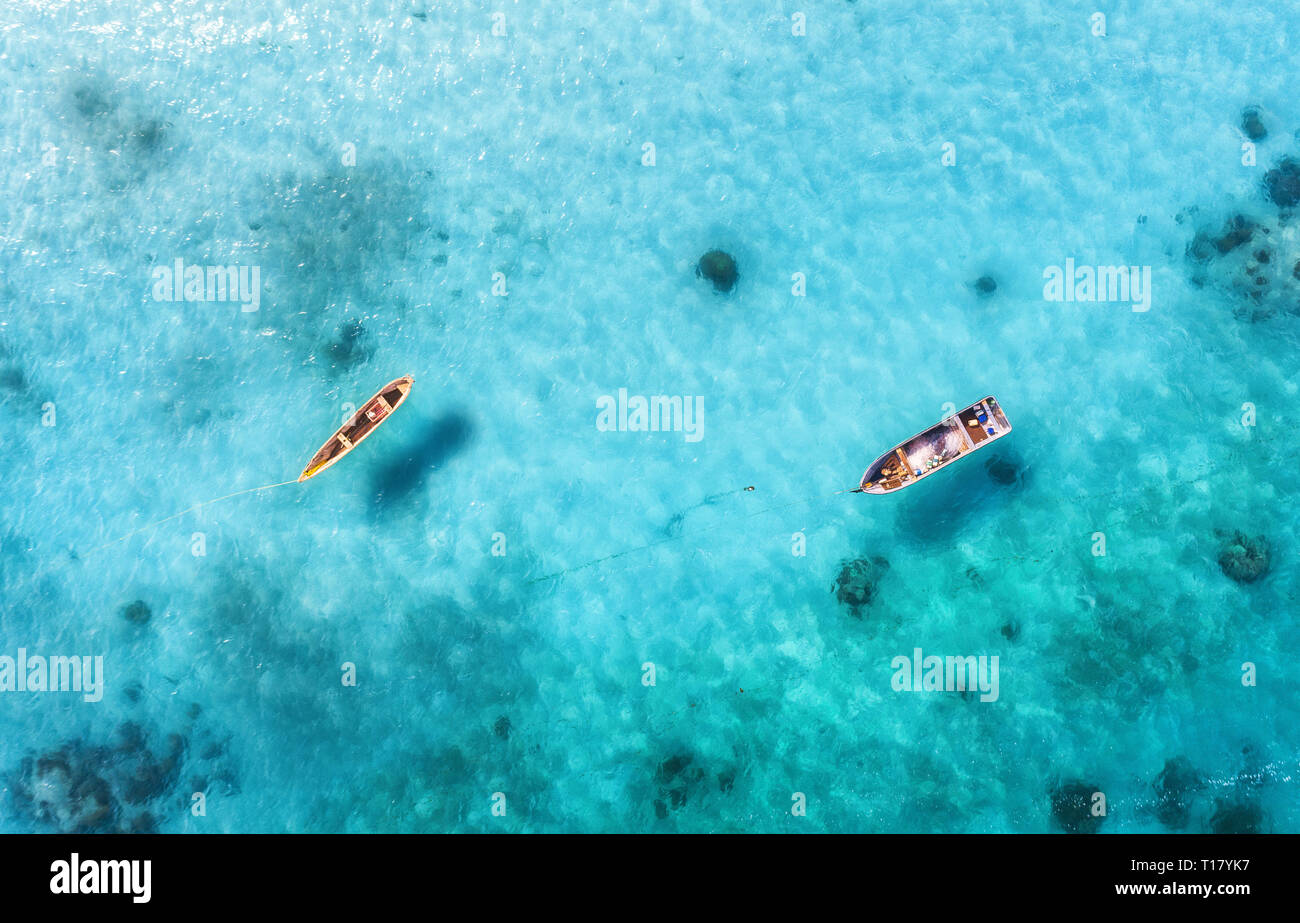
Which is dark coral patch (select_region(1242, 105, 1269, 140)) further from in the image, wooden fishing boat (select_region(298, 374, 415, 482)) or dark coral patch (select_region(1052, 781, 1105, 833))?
wooden fishing boat (select_region(298, 374, 415, 482))

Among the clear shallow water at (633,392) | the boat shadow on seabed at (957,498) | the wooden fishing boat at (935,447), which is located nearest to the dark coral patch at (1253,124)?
the clear shallow water at (633,392)

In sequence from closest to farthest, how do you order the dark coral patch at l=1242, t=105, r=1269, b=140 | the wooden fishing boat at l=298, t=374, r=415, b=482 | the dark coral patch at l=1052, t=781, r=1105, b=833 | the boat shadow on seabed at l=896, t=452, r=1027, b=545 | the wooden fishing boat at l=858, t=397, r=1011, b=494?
1. the dark coral patch at l=1052, t=781, r=1105, b=833
2. the wooden fishing boat at l=858, t=397, r=1011, b=494
3. the wooden fishing boat at l=298, t=374, r=415, b=482
4. the boat shadow on seabed at l=896, t=452, r=1027, b=545
5. the dark coral patch at l=1242, t=105, r=1269, b=140

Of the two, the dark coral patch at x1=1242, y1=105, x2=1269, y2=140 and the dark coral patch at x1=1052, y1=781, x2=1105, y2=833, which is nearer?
the dark coral patch at x1=1052, y1=781, x2=1105, y2=833

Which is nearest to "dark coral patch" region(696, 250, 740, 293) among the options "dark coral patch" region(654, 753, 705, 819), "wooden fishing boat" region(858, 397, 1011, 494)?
"wooden fishing boat" region(858, 397, 1011, 494)

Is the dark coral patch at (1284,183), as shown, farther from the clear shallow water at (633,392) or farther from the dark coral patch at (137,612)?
the dark coral patch at (137,612)

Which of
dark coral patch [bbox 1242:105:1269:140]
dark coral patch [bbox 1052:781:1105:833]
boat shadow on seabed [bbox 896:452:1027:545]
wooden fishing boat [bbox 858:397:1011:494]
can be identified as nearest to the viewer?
dark coral patch [bbox 1052:781:1105:833]

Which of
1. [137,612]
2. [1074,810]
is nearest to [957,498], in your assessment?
[1074,810]

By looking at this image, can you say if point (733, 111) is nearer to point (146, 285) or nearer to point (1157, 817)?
point (146, 285)

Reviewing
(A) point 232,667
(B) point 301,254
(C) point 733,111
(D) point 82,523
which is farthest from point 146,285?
(C) point 733,111
